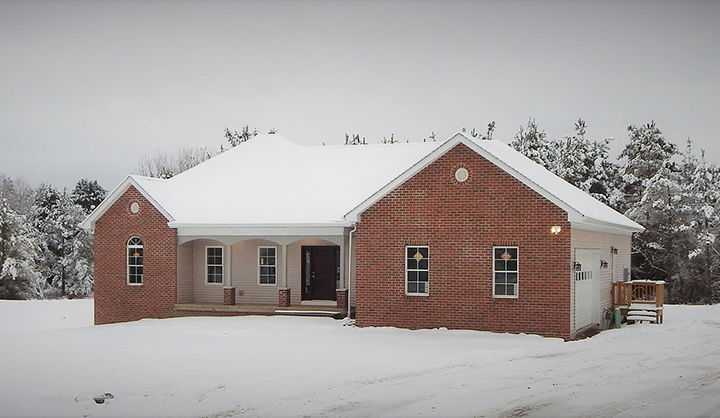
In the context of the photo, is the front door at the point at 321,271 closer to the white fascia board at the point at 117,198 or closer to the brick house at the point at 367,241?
the brick house at the point at 367,241

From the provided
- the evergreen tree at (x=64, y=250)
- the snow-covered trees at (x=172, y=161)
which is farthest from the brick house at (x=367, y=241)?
the snow-covered trees at (x=172, y=161)

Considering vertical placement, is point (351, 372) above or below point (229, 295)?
below

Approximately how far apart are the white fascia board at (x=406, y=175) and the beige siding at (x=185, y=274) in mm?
6989

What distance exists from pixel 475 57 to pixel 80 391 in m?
17.0

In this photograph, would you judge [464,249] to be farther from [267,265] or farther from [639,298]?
[639,298]

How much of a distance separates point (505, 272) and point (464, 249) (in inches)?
47.1

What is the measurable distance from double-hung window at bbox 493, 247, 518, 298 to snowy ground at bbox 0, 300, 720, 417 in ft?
4.01

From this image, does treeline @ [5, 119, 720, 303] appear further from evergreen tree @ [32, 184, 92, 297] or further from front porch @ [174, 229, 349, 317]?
front porch @ [174, 229, 349, 317]

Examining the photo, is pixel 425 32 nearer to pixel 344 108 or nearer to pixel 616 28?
pixel 616 28

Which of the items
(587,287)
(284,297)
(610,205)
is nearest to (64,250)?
(284,297)

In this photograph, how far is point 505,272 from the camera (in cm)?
2016

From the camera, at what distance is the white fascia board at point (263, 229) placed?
24.0 m

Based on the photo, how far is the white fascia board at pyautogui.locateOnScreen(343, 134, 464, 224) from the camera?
810 inches

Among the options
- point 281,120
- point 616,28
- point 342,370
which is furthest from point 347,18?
point 281,120
